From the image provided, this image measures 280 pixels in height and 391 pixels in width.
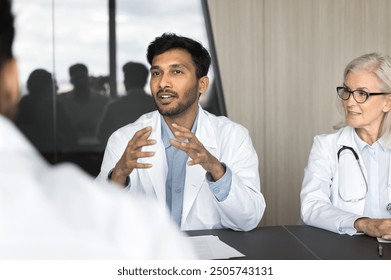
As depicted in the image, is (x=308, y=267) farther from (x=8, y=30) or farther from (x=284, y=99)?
(x=284, y=99)

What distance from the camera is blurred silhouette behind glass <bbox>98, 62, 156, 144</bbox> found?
3.09 meters

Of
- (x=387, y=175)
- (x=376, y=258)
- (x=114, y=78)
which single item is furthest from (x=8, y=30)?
(x=114, y=78)

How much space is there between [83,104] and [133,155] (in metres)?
1.79

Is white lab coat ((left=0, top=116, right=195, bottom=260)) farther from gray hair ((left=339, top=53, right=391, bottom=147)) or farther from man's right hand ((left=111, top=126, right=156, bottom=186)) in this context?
gray hair ((left=339, top=53, right=391, bottom=147))

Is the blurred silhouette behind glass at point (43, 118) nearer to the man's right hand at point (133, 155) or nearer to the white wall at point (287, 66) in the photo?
the white wall at point (287, 66)

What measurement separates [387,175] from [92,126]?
1884 mm

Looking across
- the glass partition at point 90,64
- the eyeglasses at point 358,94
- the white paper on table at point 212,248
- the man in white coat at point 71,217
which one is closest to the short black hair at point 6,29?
the man in white coat at point 71,217

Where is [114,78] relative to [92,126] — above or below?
above

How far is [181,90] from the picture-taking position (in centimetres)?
177

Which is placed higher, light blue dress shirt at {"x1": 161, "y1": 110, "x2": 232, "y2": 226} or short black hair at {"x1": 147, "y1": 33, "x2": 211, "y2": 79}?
short black hair at {"x1": 147, "y1": 33, "x2": 211, "y2": 79}

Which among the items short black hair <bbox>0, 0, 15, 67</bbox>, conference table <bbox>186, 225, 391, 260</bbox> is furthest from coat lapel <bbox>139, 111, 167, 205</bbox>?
short black hair <bbox>0, 0, 15, 67</bbox>

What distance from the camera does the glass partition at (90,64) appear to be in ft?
9.63

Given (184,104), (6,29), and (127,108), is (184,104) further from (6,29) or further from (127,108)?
(127,108)

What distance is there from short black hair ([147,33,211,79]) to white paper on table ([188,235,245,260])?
728mm
